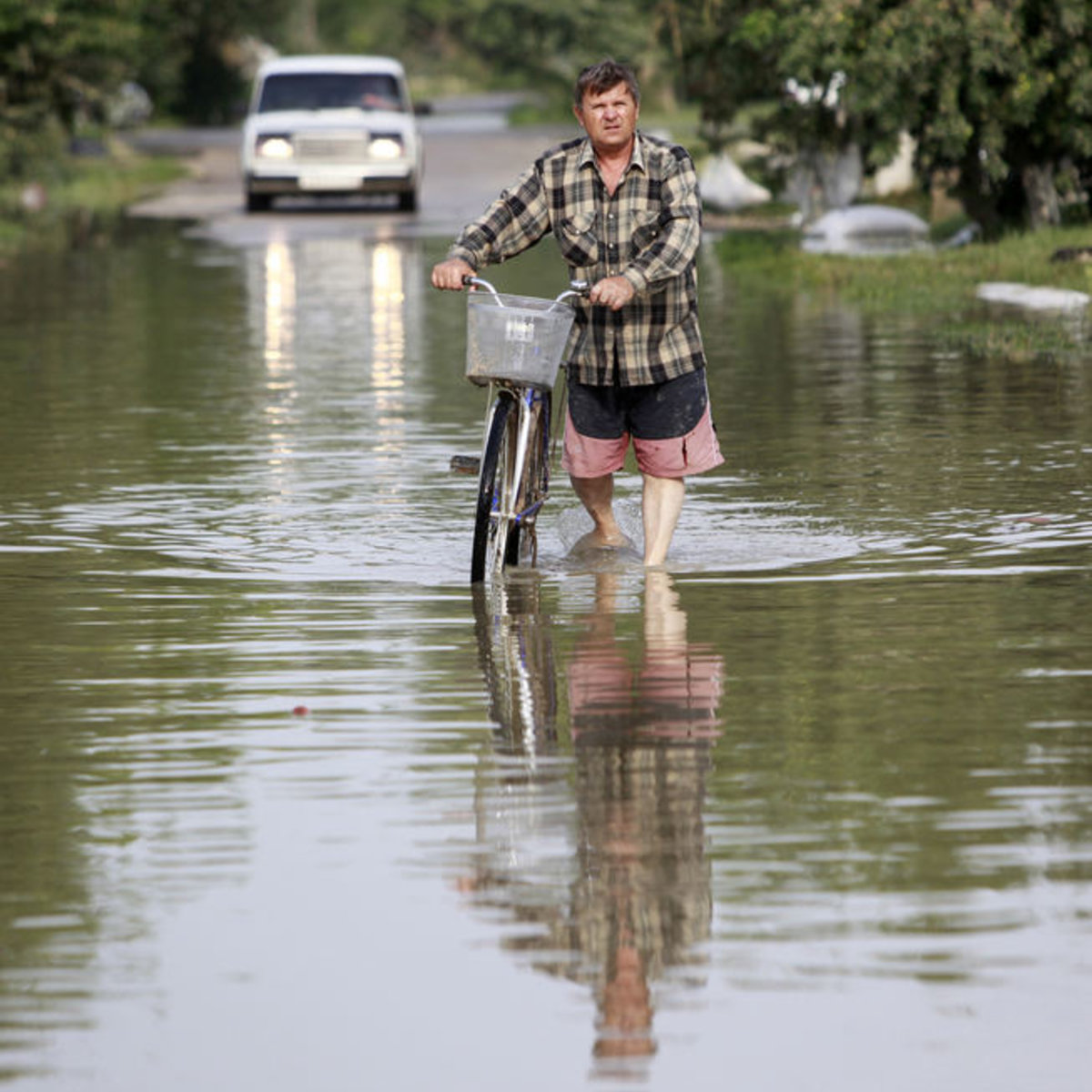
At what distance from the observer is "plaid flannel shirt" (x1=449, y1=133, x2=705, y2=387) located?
960cm

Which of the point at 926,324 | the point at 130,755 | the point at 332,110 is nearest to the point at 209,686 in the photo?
the point at 130,755

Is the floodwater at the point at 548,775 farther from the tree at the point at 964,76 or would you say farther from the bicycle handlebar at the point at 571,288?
the tree at the point at 964,76

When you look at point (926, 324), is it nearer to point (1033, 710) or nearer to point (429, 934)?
point (1033, 710)

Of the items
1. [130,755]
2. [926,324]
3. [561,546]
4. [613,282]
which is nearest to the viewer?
[130,755]

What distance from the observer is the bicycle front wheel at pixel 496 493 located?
32.7ft

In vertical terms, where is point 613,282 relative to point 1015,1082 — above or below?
above

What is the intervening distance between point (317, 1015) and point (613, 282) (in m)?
4.52

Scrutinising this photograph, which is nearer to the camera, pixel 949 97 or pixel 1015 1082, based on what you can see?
pixel 1015 1082

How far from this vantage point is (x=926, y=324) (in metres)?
21.1

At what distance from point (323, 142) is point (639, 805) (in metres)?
31.3

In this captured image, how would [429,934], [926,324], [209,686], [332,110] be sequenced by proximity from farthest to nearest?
[332,110], [926,324], [209,686], [429,934]

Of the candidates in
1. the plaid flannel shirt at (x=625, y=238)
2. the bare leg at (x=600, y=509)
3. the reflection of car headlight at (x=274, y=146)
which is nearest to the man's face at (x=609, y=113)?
the plaid flannel shirt at (x=625, y=238)

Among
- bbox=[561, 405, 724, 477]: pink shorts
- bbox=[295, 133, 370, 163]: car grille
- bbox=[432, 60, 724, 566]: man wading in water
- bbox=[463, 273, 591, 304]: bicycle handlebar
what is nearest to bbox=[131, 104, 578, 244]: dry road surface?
bbox=[295, 133, 370, 163]: car grille

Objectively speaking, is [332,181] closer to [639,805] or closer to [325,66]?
[325,66]
